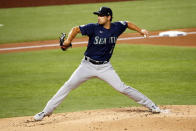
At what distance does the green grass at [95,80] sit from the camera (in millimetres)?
9531

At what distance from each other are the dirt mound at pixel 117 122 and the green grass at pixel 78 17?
10.4 metres

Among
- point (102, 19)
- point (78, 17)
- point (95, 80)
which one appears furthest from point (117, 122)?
point (78, 17)

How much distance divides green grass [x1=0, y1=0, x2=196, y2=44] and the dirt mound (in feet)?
34.0

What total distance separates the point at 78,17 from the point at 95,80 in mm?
11760

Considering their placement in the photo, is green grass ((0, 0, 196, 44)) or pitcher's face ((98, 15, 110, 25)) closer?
pitcher's face ((98, 15, 110, 25))

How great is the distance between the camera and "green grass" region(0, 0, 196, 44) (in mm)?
19781

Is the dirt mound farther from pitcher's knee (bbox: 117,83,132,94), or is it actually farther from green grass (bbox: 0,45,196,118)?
green grass (bbox: 0,45,196,118)

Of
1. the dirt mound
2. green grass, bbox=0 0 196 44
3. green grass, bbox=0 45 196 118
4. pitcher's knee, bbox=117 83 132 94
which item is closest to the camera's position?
the dirt mound

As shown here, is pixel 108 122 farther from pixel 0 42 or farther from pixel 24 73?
pixel 0 42

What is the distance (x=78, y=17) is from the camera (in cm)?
2289

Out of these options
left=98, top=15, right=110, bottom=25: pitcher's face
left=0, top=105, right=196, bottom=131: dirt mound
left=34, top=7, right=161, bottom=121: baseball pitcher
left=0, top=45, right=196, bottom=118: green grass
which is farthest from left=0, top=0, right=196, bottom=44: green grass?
left=98, top=15, right=110, bottom=25: pitcher's face

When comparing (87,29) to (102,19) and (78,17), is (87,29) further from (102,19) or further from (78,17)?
(78,17)

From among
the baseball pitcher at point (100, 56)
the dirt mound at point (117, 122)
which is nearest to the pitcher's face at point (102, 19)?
the baseball pitcher at point (100, 56)

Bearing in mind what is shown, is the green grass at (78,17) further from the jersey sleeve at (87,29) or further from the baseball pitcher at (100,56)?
the jersey sleeve at (87,29)
